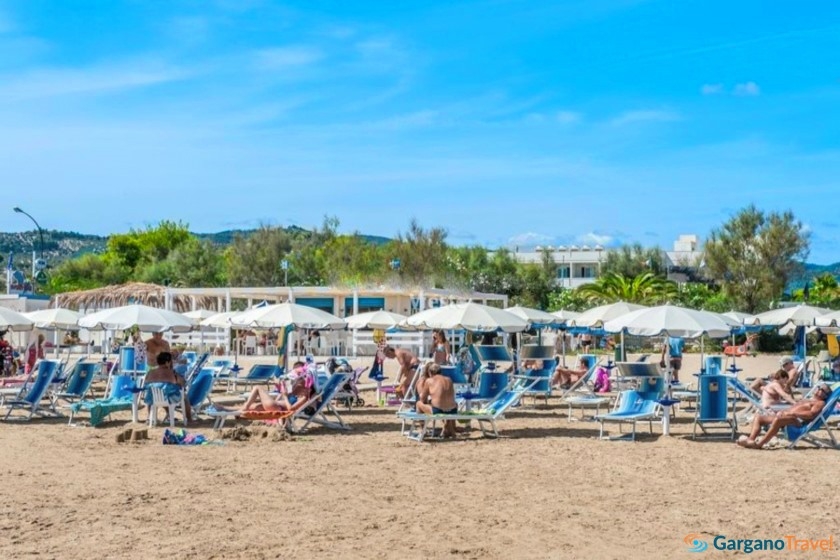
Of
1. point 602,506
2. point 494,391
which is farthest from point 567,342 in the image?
point 602,506

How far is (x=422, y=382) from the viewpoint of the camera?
41.8 feet

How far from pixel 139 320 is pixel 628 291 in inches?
1283

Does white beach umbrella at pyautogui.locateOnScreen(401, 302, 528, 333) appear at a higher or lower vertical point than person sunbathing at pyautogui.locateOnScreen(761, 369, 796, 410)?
higher

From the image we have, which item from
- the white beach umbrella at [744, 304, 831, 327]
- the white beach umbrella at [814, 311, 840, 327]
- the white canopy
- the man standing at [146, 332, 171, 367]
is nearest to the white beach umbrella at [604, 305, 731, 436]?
the white canopy

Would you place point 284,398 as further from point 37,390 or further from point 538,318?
point 538,318

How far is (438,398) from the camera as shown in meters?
12.3

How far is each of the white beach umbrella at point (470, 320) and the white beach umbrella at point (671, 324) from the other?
6.07ft

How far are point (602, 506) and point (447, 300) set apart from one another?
32.9 metres

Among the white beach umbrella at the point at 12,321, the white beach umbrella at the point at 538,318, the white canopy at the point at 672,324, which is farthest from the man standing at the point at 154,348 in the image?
the white beach umbrella at the point at 538,318

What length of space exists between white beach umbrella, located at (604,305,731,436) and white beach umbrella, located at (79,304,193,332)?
20.9 feet

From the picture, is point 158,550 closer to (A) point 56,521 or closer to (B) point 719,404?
(A) point 56,521

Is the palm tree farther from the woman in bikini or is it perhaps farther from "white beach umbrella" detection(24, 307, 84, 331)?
the woman in bikini

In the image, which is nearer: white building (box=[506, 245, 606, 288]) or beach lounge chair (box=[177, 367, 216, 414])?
beach lounge chair (box=[177, 367, 216, 414])

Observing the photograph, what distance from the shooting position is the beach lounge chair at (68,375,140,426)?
13.5 metres
